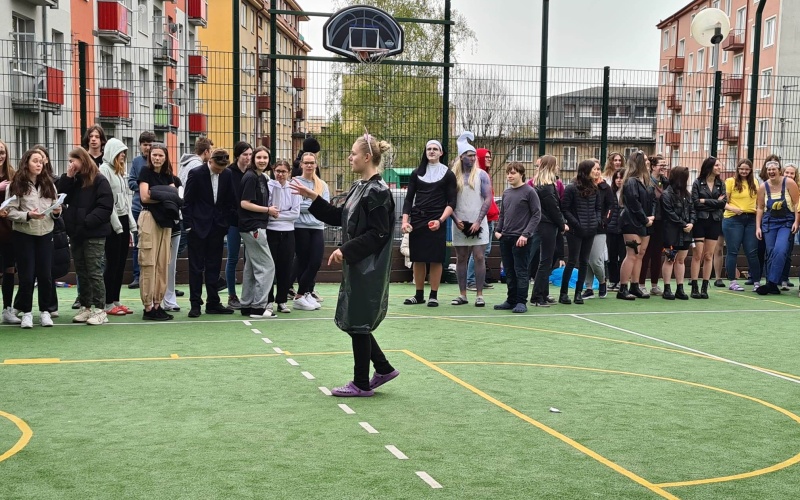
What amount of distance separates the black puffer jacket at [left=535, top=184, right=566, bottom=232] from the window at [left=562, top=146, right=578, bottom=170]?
6.45 ft

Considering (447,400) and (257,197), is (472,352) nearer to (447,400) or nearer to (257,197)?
(447,400)

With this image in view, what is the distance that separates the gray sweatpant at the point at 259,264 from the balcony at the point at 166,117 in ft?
11.1

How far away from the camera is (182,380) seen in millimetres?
7605

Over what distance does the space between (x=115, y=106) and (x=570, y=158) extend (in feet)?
22.6

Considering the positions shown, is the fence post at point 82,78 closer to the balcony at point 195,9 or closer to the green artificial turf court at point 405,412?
the green artificial turf court at point 405,412

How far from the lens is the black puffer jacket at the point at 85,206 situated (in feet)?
33.9

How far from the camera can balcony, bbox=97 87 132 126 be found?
14516 millimetres

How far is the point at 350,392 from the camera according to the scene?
7.07 metres

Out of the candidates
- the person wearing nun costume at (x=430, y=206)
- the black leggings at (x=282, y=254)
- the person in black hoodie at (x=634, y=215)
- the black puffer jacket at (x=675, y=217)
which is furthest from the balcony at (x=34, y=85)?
the black puffer jacket at (x=675, y=217)

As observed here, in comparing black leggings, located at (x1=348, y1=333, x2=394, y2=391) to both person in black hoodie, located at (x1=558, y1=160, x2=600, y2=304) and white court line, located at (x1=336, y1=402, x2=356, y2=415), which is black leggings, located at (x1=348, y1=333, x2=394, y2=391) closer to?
white court line, located at (x1=336, y1=402, x2=356, y2=415)

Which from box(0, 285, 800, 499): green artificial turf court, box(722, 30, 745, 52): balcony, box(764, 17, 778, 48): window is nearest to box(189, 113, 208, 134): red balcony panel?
box(0, 285, 800, 499): green artificial turf court

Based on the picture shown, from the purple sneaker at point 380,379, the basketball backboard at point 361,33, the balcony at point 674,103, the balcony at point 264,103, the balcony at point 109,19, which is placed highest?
the balcony at point 109,19

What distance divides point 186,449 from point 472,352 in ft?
13.1

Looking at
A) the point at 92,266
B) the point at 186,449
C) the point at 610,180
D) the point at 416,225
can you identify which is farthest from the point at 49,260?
the point at 610,180
